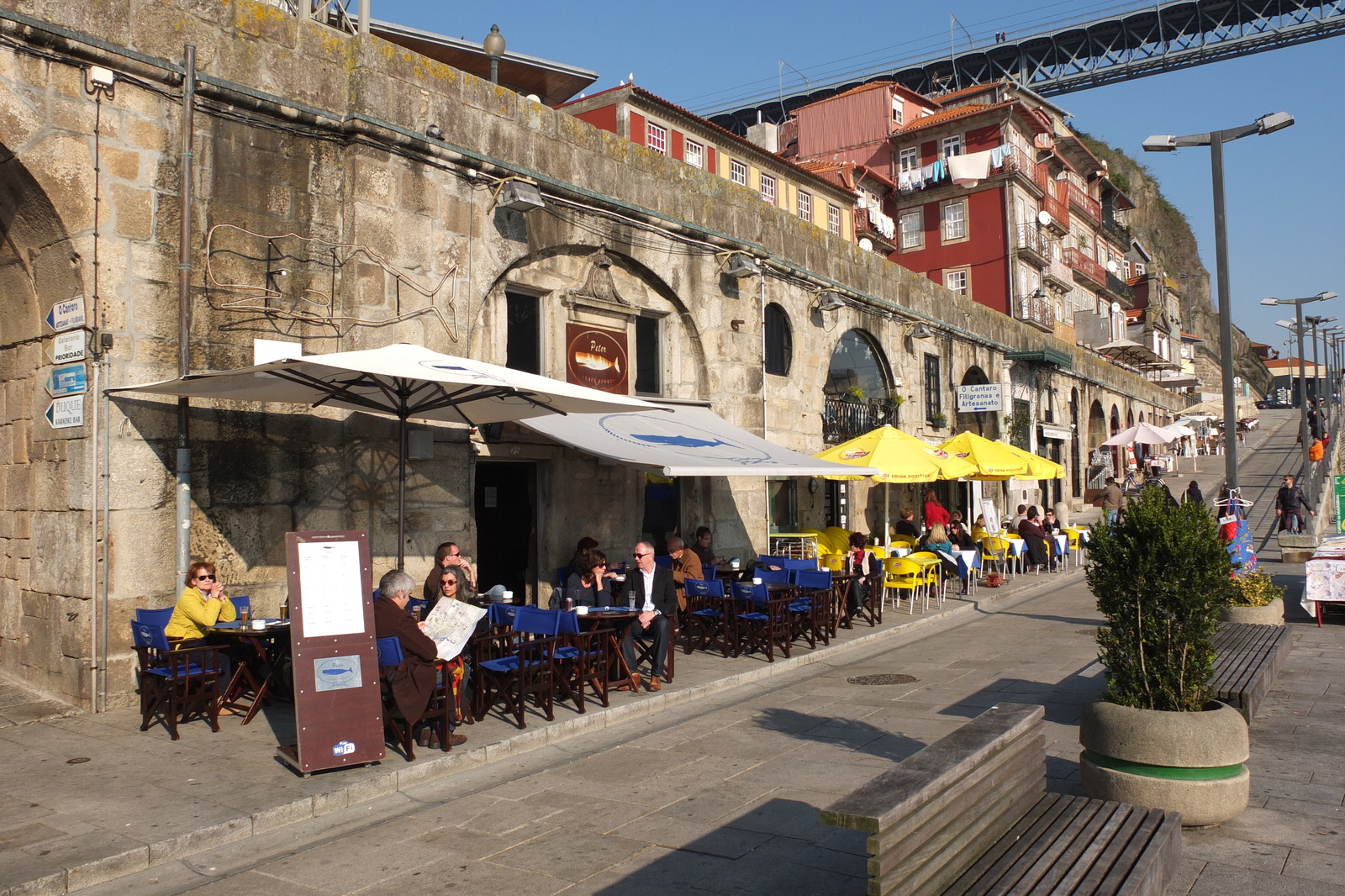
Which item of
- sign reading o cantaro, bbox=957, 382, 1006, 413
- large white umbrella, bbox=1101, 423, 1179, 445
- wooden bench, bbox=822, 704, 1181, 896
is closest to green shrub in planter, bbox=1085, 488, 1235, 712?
wooden bench, bbox=822, 704, 1181, 896

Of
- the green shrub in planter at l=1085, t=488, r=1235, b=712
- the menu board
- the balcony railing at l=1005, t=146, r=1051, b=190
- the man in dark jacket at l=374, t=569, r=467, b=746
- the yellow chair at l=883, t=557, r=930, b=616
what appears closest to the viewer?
the green shrub in planter at l=1085, t=488, r=1235, b=712

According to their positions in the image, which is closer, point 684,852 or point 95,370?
point 684,852

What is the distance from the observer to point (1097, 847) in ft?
12.8

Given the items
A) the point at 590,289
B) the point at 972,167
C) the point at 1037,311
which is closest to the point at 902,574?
the point at 590,289

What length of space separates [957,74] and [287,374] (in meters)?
56.8

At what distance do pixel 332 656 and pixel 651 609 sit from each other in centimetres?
353

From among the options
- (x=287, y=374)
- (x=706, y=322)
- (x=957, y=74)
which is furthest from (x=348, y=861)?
(x=957, y=74)

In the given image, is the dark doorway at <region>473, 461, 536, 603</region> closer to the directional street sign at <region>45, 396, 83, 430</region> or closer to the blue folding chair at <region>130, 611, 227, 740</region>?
the blue folding chair at <region>130, 611, 227, 740</region>

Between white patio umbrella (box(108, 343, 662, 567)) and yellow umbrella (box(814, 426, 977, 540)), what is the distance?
5.74 meters

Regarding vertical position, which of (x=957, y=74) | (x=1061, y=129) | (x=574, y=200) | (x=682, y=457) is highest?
(x=957, y=74)

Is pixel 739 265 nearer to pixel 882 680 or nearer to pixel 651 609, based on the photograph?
pixel 651 609

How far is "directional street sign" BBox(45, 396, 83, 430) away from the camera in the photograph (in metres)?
7.89

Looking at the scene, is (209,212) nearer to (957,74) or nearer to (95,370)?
(95,370)

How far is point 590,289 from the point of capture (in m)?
12.4
